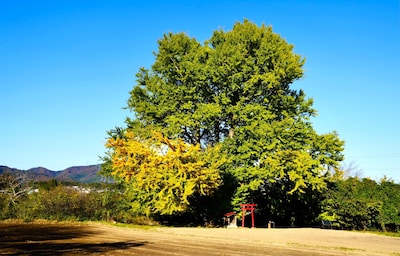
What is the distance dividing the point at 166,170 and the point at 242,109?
22.9ft

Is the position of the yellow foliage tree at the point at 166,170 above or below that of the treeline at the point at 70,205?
above

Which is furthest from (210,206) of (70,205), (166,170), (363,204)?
(363,204)

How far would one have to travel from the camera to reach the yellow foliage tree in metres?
19.7

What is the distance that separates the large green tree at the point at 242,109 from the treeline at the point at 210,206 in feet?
4.57

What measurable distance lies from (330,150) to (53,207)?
62.0 feet

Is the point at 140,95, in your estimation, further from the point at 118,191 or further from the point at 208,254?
the point at 208,254

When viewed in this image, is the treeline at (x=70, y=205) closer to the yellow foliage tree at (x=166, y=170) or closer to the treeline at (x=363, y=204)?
the yellow foliage tree at (x=166, y=170)

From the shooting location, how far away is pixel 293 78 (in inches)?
971

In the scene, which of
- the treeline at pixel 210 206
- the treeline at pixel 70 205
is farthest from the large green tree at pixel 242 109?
the treeline at pixel 70 205

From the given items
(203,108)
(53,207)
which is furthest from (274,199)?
(53,207)

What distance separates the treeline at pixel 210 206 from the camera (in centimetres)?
2239

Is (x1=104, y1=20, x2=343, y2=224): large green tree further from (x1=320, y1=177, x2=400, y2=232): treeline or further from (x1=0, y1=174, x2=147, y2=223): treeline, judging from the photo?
(x1=0, y1=174, x2=147, y2=223): treeline

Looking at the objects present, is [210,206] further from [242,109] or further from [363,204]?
[363,204]

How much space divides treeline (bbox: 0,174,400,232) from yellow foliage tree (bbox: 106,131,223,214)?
8.61 feet
